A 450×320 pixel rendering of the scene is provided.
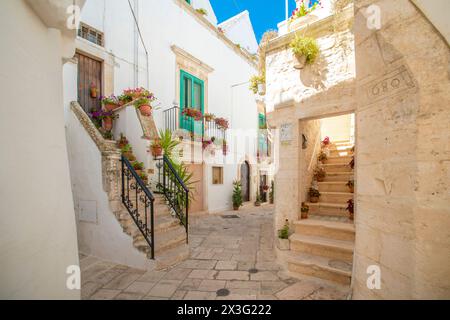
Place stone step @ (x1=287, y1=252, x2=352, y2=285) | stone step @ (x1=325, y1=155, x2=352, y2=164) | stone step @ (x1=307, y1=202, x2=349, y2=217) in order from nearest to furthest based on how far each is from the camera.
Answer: stone step @ (x1=287, y1=252, x2=352, y2=285) → stone step @ (x1=307, y1=202, x2=349, y2=217) → stone step @ (x1=325, y1=155, x2=352, y2=164)

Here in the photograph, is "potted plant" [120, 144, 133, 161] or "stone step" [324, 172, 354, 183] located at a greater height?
"potted plant" [120, 144, 133, 161]

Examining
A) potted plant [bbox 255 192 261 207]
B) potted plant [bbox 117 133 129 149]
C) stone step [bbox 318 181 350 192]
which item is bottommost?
potted plant [bbox 255 192 261 207]

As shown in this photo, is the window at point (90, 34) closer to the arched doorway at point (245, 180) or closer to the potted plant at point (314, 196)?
the potted plant at point (314, 196)

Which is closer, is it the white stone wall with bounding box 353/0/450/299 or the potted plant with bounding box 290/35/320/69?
the white stone wall with bounding box 353/0/450/299

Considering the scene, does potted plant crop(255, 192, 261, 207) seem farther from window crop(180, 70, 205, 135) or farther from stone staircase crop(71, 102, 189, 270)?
stone staircase crop(71, 102, 189, 270)

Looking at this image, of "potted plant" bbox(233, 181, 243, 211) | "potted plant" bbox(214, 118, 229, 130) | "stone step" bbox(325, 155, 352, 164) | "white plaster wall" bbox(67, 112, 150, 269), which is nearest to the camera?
"white plaster wall" bbox(67, 112, 150, 269)

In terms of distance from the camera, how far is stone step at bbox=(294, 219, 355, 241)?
3506 millimetres

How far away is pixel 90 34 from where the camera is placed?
6.03 m

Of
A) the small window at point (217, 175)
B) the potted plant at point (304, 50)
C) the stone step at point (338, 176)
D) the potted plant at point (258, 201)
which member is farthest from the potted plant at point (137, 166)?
the potted plant at point (258, 201)

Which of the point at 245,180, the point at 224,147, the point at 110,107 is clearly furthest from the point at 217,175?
the point at 110,107

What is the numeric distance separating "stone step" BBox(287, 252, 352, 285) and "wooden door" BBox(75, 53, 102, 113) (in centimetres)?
639

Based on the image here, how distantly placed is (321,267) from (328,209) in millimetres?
1523

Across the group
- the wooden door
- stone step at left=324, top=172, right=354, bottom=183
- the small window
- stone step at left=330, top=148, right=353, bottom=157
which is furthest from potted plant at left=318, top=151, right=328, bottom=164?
the wooden door
